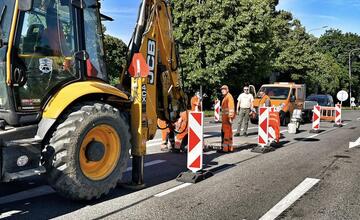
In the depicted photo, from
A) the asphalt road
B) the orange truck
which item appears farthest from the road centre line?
the orange truck

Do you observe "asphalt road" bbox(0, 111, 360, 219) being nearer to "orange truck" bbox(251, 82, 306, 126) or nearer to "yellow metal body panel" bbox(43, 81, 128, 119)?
"yellow metal body panel" bbox(43, 81, 128, 119)

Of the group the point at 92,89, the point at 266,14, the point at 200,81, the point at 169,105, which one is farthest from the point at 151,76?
the point at 266,14

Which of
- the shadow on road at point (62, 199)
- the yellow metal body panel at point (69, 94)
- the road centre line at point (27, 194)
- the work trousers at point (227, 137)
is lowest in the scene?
the shadow on road at point (62, 199)

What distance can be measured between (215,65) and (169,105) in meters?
20.5

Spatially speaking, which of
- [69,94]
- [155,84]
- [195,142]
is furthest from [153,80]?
[69,94]

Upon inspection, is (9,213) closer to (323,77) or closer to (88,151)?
(88,151)

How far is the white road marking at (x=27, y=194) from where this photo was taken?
5727 millimetres

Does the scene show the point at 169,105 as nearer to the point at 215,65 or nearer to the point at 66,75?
the point at 66,75

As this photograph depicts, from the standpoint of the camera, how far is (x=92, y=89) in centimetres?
579

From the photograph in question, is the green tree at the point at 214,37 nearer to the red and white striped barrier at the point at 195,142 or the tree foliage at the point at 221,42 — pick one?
the tree foliage at the point at 221,42

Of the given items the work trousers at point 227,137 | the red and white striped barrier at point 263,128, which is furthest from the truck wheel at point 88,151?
the red and white striped barrier at point 263,128

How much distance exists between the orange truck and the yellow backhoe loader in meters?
14.4

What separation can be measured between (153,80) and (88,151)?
2.23m

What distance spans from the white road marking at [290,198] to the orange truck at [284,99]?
12785 millimetres
